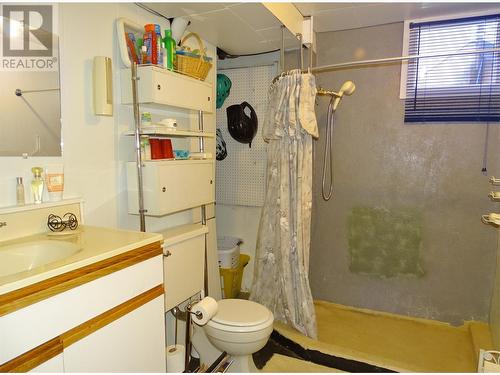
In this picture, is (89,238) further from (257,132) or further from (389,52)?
(389,52)

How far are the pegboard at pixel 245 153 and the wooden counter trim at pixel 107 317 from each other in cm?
158

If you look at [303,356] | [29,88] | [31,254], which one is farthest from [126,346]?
[303,356]

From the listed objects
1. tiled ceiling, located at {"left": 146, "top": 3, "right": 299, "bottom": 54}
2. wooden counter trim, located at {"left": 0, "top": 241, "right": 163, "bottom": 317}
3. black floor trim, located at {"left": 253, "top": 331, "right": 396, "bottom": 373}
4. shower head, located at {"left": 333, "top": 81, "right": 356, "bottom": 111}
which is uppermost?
tiled ceiling, located at {"left": 146, "top": 3, "right": 299, "bottom": 54}

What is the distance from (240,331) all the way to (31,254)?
40.7 inches

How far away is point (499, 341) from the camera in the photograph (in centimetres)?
196

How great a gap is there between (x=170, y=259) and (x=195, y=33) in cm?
144

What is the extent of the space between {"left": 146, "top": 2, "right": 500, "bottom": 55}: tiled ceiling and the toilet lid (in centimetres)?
167

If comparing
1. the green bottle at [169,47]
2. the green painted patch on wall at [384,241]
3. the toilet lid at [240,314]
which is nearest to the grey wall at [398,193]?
the green painted patch on wall at [384,241]

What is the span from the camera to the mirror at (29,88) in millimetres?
1335

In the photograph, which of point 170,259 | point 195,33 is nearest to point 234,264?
point 170,259

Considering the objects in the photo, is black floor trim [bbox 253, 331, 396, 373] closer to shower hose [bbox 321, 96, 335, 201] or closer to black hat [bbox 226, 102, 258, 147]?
shower hose [bbox 321, 96, 335, 201]

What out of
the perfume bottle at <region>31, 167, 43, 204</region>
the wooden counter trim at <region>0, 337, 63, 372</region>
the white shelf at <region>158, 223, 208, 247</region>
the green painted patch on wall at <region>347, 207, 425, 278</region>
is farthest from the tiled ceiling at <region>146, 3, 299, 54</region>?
the wooden counter trim at <region>0, 337, 63, 372</region>

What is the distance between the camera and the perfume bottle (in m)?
1.40

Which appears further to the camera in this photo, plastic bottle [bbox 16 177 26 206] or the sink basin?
plastic bottle [bbox 16 177 26 206]
